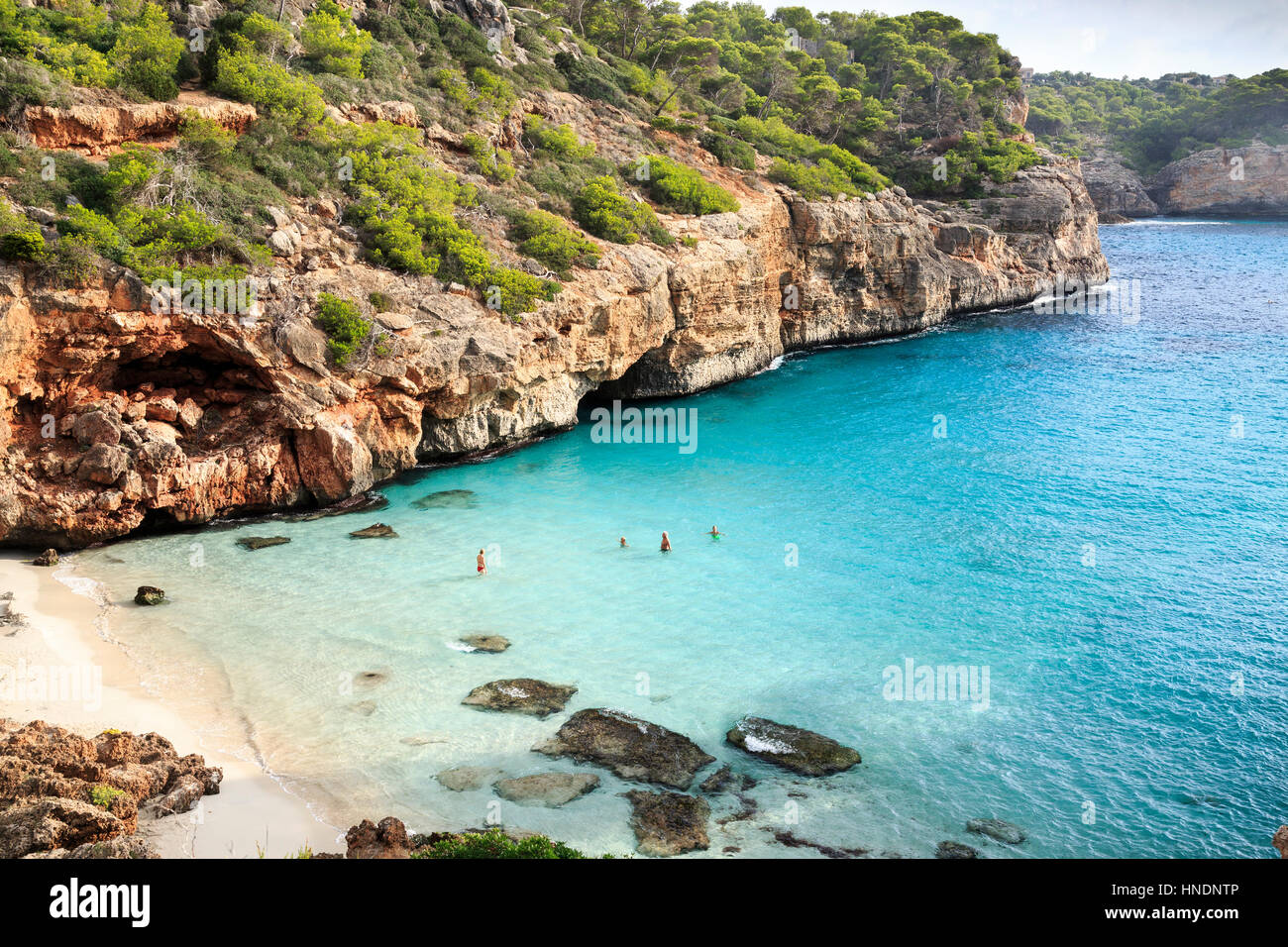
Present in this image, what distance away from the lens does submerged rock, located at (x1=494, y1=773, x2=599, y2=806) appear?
1634cm

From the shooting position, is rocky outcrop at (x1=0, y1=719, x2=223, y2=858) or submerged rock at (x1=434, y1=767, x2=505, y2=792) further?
submerged rock at (x1=434, y1=767, x2=505, y2=792)

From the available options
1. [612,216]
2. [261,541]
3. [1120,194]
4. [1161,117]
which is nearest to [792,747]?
[261,541]

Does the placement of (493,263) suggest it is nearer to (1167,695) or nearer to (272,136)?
(272,136)

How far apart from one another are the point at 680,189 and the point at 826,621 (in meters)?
31.9

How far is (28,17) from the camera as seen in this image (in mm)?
33312

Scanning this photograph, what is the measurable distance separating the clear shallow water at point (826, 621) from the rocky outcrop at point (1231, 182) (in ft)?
335

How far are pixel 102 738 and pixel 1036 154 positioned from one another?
80.5 metres

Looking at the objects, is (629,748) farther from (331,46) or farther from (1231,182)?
(1231,182)

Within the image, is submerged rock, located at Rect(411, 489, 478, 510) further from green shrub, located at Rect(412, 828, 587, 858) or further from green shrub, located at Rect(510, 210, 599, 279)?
green shrub, located at Rect(412, 828, 587, 858)

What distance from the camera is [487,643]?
22453mm

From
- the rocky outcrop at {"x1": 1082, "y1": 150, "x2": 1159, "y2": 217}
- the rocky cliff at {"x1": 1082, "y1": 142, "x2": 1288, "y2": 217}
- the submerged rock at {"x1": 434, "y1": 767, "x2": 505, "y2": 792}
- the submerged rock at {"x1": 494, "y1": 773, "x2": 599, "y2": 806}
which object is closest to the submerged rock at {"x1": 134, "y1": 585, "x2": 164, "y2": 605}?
the submerged rock at {"x1": 434, "y1": 767, "x2": 505, "y2": 792}

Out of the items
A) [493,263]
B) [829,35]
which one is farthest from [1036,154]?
[493,263]

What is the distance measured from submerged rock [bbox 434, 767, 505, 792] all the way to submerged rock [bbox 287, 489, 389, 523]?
15.6 metres

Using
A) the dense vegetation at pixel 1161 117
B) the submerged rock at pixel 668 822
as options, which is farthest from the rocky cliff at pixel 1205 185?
the submerged rock at pixel 668 822
